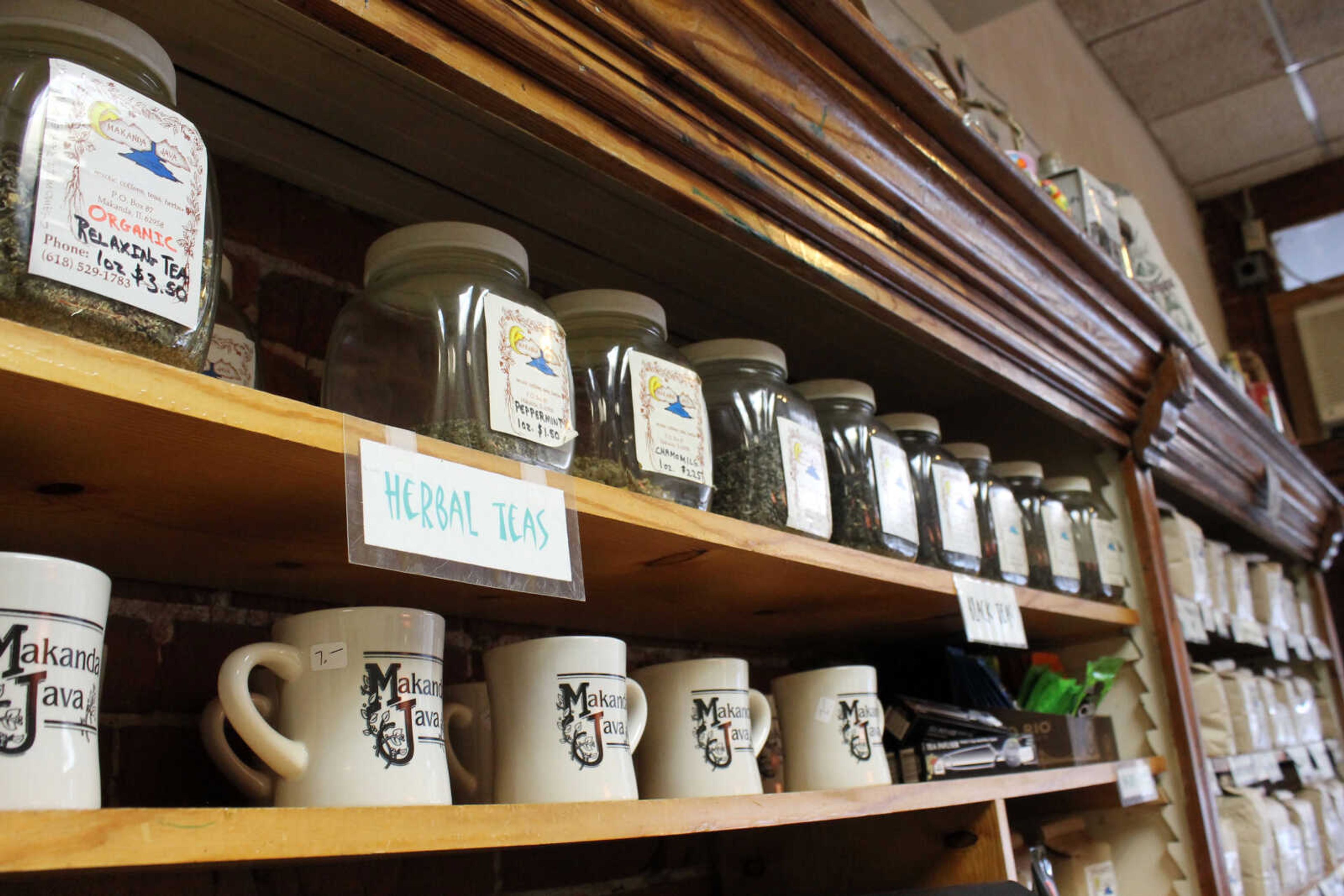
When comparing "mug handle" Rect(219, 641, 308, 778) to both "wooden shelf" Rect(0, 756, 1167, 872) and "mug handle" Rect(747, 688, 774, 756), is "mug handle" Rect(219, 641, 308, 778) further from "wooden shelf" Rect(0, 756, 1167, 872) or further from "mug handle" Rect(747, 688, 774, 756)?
"mug handle" Rect(747, 688, 774, 756)

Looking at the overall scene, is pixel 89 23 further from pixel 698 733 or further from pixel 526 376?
pixel 698 733

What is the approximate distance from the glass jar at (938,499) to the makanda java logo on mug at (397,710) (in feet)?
2.25

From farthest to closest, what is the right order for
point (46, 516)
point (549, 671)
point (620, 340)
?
point (620, 340), point (549, 671), point (46, 516)

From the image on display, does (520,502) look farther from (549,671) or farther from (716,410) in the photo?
(716,410)

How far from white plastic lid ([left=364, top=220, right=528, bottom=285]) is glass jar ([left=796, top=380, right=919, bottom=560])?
42 cm

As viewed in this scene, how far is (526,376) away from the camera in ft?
2.37

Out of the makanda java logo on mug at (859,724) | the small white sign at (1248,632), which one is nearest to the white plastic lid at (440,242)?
the makanda java logo on mug at (859,724)

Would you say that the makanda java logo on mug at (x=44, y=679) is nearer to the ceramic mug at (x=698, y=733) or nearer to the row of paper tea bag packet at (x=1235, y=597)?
the ceramic mug at (x=698, y=733)

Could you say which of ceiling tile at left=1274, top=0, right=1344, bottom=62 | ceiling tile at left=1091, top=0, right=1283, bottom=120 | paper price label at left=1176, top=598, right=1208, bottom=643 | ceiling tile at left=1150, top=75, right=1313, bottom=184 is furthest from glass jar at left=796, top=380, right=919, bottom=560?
ceiling tile at left=1150, top=75, right=1313, bottom=184

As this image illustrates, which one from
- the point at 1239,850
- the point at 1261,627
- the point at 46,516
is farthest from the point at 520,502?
the point at 1261,627

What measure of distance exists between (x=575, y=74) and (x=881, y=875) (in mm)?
913

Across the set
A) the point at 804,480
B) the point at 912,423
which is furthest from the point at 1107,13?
the point at 804,480

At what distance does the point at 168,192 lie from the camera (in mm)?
544

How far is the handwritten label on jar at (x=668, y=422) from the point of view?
839mm
